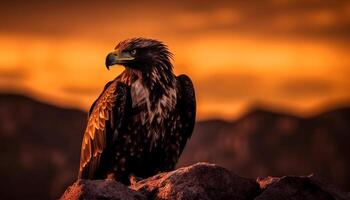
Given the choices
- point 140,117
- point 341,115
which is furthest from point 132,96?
point 341,115

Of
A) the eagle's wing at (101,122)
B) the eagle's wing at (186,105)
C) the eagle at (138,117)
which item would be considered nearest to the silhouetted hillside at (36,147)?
the eagle's wing at (101,122)

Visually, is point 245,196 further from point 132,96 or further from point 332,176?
point 332,176

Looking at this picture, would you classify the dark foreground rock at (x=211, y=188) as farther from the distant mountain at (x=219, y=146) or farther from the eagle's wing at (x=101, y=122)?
the distant mountain at (x=219, y=146)

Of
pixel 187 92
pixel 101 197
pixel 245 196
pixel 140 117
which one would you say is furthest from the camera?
pixel 187 92

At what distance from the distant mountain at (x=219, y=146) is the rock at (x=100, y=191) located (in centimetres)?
6497

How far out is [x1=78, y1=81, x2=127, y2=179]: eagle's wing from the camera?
1463cm

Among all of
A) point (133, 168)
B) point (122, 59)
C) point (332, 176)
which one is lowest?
point (332, 176)

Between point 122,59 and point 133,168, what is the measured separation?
2156 mm

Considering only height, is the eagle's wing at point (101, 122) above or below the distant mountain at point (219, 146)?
above

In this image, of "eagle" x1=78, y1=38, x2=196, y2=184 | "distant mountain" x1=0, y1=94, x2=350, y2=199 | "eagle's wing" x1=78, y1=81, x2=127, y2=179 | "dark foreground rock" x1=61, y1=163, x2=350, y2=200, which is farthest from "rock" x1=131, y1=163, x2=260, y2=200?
"distant mountain" x1=0, y1=94, x2=350, y2=199

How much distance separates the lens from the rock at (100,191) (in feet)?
32.0

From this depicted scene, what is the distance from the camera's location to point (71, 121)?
90.7m

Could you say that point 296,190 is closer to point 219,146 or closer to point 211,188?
point 211,188

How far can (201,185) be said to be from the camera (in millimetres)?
10281
